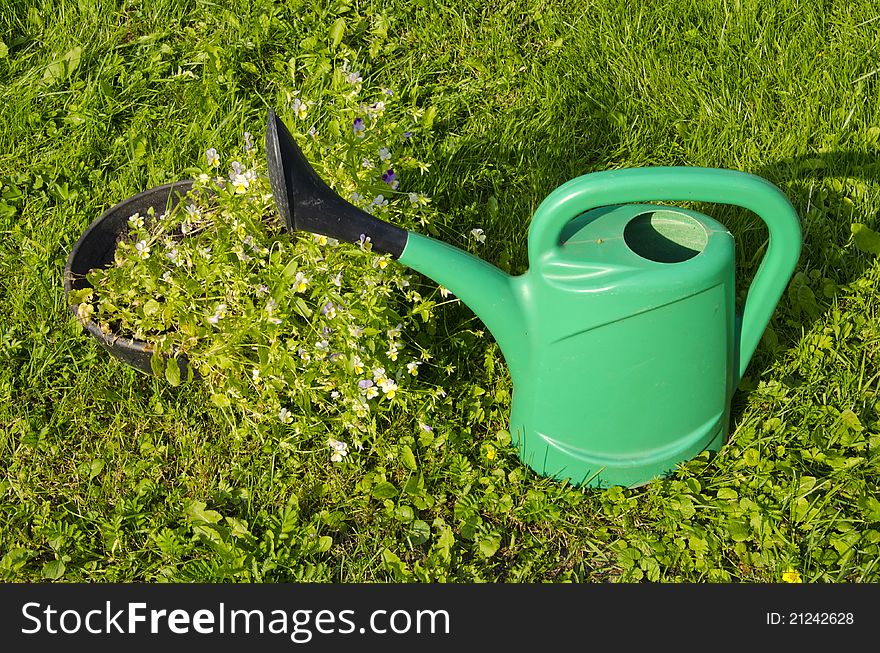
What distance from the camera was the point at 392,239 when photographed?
1.77 m

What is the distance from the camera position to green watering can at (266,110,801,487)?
1.66 metres

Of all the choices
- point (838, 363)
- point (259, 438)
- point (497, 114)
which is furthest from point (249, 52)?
point (838, 363)

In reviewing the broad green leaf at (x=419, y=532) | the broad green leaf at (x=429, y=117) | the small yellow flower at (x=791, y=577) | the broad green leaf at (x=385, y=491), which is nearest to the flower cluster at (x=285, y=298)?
the broad green leaf at (x=385, y=491)

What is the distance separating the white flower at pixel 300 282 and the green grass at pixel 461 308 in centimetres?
43

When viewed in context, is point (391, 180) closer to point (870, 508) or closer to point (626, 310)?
point (626, 310)

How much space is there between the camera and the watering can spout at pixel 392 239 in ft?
5.44

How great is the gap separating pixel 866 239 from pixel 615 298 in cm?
103

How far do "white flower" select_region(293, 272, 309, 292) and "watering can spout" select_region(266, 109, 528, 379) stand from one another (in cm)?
15

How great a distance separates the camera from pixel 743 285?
94.5 inches

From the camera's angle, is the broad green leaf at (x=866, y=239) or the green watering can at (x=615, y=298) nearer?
the green watering can at (x=615, y=298)

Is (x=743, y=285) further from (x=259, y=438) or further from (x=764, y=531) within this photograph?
(x=259, y=438)

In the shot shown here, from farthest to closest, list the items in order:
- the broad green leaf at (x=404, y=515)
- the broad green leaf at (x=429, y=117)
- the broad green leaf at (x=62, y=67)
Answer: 1. the broad green leaf at (x=62, y=67)
2. the broad green leaf at (x=429, y=117)
3. the broad green leaf at (x=404, y=515)


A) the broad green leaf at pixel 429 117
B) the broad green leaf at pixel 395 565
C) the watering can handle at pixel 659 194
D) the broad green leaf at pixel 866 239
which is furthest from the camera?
the broad green leaf at pixel 429 117

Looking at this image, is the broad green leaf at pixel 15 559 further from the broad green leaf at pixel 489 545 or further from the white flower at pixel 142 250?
the broad green leaf at pixel 489 545
